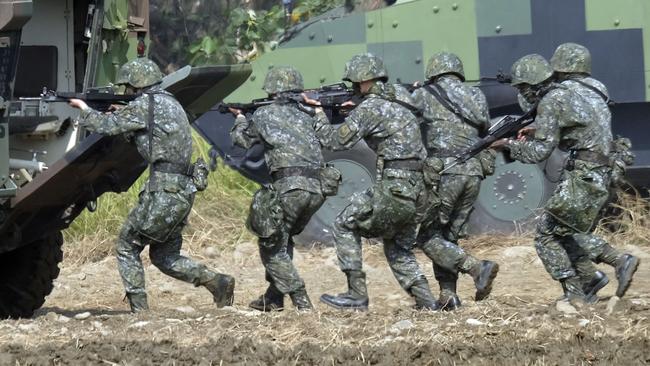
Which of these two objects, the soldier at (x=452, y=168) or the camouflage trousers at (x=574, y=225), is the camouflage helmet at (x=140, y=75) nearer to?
the soldier at (x=452, y=168)

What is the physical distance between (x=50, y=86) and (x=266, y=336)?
282 cm

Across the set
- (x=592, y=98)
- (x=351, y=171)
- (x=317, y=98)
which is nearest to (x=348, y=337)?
(x=592, y=98)

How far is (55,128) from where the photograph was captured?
9172 millimetres

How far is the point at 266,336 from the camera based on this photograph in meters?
7.84

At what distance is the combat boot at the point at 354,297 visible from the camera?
9.38 m

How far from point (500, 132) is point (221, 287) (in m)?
2.03

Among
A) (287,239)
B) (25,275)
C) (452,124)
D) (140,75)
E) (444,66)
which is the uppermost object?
(140,75)

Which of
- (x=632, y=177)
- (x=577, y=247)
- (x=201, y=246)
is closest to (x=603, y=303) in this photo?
(x=577, y=247)

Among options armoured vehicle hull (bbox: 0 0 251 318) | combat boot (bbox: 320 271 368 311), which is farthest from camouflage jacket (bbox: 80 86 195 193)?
combat boot (bbox: 320 271 368 311)

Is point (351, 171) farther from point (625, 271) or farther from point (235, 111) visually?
point (625, 271)

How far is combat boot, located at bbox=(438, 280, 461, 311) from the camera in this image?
961 centimetres

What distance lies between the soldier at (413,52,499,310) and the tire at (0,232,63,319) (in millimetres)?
2475

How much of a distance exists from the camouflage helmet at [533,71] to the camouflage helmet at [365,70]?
2.85 feet

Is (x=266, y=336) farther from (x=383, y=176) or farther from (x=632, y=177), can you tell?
(x=632, y=177)
